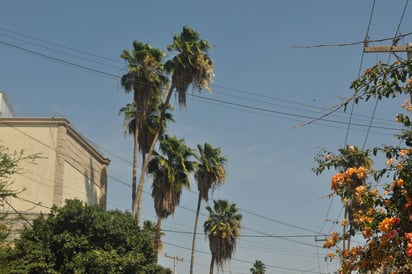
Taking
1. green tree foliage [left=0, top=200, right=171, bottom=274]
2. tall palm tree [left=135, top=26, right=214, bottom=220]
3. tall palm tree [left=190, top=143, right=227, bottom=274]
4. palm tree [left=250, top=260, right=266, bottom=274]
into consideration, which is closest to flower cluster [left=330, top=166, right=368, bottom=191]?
green tree foliage [left=0, top=200, right=171, bottom=274]

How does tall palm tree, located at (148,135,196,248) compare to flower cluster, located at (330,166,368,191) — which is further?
tall palm tree, located at (148,135,196,248)

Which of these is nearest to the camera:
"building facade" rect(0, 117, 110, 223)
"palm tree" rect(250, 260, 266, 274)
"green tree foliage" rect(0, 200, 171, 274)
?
"green tree foliage" rect(0, 200, 171, 274)

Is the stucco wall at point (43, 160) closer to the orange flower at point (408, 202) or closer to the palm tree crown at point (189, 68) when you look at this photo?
the palm tree crown at point (189, 68)

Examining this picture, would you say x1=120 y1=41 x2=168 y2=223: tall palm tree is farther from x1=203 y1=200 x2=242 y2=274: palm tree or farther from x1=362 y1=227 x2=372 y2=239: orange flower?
x1=362 y1=227 x2=372 y2=239: orange flower

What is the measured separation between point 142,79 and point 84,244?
1204 centimetres

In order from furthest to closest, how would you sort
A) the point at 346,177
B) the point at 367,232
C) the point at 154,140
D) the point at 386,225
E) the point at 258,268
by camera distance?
the point at 258,268 < the point at 154,140 < the point at 346,177 < the point at 367,232 < the point at 386,225

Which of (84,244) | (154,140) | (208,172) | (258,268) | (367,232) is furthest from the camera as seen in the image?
(258,268)

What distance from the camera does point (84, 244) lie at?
84.0 feet

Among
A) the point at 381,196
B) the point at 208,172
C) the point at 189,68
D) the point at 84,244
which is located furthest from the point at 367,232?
the point at 208,172

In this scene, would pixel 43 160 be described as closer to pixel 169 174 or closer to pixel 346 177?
pixel 169 174

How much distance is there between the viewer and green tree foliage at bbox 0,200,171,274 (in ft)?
81.8

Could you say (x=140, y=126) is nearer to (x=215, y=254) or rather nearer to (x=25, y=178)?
(x=25, y=178)

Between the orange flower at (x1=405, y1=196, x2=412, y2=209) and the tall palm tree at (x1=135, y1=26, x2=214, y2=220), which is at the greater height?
the tall palm tree at (x1=135, y1=26, x2=214, y2=220)

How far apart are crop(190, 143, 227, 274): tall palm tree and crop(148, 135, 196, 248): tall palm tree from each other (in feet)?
23.0
